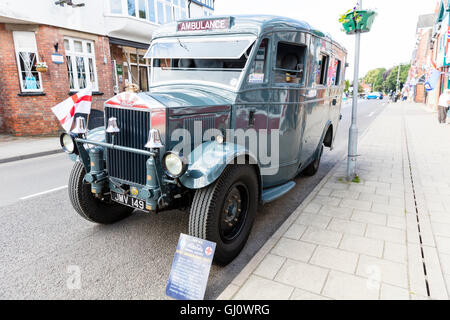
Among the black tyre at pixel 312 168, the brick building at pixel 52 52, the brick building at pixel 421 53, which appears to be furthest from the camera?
the brick building at pixel 421 53

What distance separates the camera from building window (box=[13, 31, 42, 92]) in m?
10.6

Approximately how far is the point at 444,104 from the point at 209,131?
1573 centimetres

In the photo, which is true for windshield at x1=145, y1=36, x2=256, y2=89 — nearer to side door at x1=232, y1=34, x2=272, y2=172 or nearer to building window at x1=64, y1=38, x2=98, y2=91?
side door at x1=232, y1=34, x2=272, y2=172

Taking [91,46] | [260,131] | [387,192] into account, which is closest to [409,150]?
[387,192]

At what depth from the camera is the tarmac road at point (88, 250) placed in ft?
8.88

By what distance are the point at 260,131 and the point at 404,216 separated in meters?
2.37

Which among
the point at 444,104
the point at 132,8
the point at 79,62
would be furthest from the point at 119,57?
the point at 444,104

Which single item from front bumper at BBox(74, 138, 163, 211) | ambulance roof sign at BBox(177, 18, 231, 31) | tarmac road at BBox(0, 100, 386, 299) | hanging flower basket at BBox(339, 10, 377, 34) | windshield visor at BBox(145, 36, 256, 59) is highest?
hanging flower basket at BBox(339, 10, 377, 34)

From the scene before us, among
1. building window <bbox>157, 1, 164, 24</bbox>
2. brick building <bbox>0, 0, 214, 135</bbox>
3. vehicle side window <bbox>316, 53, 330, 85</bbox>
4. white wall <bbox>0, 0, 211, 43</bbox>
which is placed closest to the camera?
vehicle side window <bbox>316, 53, 330, 85</bbox>

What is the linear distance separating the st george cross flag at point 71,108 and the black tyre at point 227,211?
6.54 feet

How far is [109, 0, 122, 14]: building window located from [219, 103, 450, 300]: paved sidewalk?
11971mm

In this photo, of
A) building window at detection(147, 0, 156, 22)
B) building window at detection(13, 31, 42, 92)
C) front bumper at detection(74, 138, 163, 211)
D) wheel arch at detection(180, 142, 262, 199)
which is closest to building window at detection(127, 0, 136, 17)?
building window at detection(147, 0, 156, 22)

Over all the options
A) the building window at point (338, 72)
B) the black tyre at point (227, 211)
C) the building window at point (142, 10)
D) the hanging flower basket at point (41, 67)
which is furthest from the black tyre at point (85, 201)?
the building window at point (142, 10)

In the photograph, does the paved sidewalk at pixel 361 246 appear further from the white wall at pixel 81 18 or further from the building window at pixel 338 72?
the white wall at pixel 81 18
